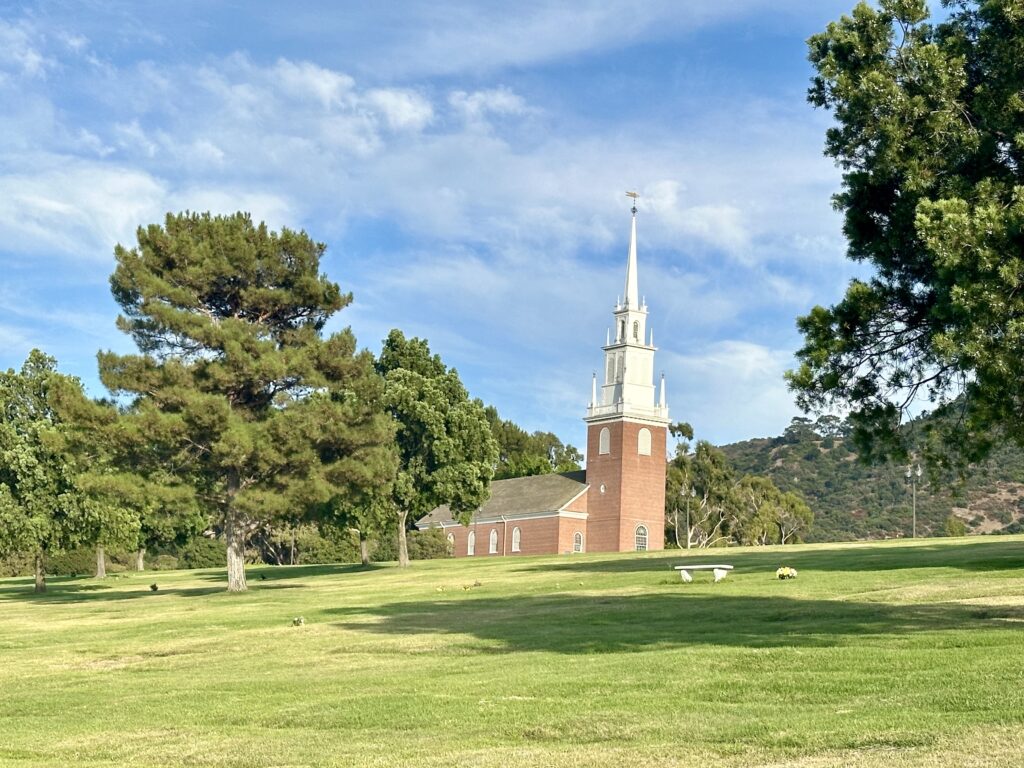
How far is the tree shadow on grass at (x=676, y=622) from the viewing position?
22141mm

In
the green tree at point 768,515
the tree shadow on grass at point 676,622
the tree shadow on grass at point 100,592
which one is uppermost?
the green tree at point 768,515

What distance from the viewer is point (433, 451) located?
67812 millimetres

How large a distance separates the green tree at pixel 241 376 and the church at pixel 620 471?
46848 millimetres

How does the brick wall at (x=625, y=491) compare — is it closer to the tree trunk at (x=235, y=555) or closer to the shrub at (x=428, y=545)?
the shrub at (x=428, y=545)

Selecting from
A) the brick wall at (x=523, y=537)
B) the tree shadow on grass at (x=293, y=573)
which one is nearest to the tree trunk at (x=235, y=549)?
the tree shadow on grass at (x=293, y=573)

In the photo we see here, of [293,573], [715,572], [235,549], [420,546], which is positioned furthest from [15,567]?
[715,572]

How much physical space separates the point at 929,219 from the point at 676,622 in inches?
434

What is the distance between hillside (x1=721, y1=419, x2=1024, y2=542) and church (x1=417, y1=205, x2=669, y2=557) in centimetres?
2698

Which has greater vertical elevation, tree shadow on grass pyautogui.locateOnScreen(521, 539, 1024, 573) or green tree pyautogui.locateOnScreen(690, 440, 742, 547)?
green tree pyautogui.locateOnScreen(690, 440, 742, 547)

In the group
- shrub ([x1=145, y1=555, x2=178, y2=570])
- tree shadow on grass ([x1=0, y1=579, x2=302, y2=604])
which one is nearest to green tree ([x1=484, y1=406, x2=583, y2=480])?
shrub ([x1=145, y1=555, x2=178, y2=570])

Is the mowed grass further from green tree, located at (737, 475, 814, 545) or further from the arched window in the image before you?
green tree, located at (737, 475, 814, 545)

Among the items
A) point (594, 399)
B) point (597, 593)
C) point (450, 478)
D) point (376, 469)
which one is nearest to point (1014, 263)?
point (597, 593)

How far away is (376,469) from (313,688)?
3022cm

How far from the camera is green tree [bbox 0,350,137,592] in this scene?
54.8 metres
